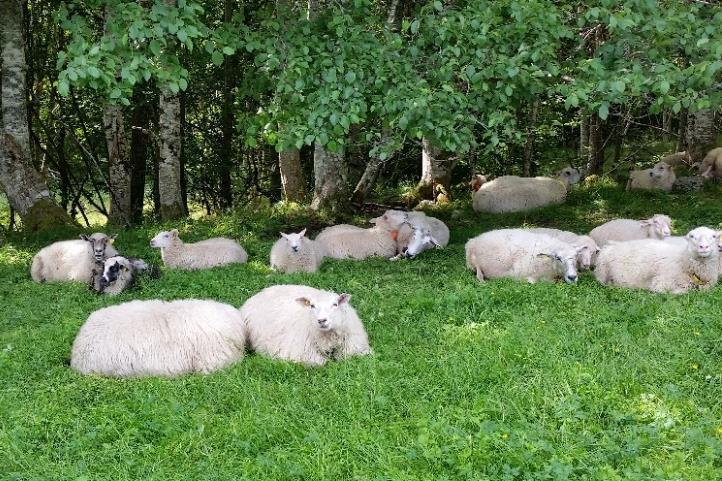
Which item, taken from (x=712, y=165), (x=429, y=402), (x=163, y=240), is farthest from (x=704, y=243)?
(x=712, y=165)

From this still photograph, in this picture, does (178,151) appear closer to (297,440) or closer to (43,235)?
(43,235)

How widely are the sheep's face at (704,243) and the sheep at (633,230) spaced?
6.31 ft

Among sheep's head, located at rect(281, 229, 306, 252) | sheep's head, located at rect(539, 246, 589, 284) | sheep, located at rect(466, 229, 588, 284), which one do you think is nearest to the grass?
sheep's head, located at rect(539, 246, 589, 284)

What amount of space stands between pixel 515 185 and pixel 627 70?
23.4ft

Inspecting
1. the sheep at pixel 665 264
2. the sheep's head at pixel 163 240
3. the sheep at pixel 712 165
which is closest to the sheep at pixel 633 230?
the sheep at pixel 665 264

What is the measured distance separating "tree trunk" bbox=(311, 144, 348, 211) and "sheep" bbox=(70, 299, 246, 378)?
7552 mm

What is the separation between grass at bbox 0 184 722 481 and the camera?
4707 mm

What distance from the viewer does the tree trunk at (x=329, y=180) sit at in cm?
1450

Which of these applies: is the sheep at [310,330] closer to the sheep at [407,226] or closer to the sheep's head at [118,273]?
the sheep's head at [118,273]

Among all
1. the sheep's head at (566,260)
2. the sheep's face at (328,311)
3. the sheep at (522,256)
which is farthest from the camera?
the sheep at (522,256)

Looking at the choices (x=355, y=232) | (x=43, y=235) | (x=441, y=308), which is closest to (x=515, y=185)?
(x=355, y=232)

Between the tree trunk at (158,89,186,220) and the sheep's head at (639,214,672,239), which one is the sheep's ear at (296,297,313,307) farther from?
the tree trunk at (158,89,186,220)

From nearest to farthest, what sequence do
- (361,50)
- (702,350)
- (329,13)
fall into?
1. (702,350)
2. (361,50)
3. (329,13)

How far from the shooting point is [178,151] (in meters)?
14.4
